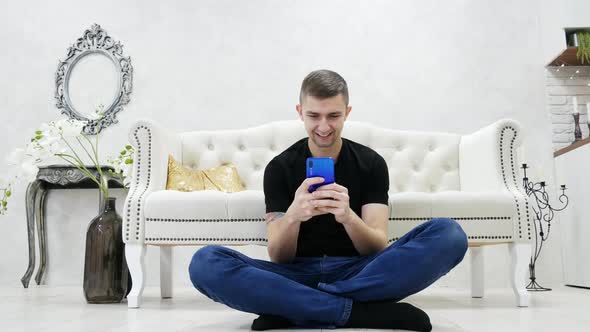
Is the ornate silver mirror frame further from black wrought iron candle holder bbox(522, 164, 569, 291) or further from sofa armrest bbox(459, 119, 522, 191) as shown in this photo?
black wrought iron candle holder bbox(522, 164, 569, 291)

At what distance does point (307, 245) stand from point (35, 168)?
1410 mm

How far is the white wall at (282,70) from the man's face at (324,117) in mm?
1930

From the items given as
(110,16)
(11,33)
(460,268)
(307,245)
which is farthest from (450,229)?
(11,33)

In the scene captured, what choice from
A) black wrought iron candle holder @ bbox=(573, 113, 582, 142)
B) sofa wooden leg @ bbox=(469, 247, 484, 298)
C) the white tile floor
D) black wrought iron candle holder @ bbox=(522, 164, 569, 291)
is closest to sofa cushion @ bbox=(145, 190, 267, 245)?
the white tile floor

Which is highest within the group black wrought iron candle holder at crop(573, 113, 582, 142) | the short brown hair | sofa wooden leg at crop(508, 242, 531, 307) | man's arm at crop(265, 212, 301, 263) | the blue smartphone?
black wrought iron candle holder at crop(573, 113, 582, 142)

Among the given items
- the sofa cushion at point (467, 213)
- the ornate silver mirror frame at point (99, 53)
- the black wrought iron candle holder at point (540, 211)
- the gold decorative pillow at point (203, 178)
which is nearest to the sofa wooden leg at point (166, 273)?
the gold decorative pillow at point (203, 178)

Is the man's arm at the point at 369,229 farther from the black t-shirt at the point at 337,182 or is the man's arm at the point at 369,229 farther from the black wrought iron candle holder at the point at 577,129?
the black wrought iron candle holder at the point at 577,129

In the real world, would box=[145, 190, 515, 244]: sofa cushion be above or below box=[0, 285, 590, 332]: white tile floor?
above

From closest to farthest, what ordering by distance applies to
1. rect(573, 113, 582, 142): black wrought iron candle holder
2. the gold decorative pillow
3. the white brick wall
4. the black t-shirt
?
the black t-shirt
the gold decorative pillow
rect(573, 113, 582, 142): black wrought iron candle holder
the white brick wall

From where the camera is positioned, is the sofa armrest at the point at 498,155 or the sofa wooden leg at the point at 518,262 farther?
the sofa armrest at the point at 498,155

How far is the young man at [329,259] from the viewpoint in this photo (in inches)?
51.4

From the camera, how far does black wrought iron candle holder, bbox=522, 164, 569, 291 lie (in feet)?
10.1

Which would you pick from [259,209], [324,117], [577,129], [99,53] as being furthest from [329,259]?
[99,53]

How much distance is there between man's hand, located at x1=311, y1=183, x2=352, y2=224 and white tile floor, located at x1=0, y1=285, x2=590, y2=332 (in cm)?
42
